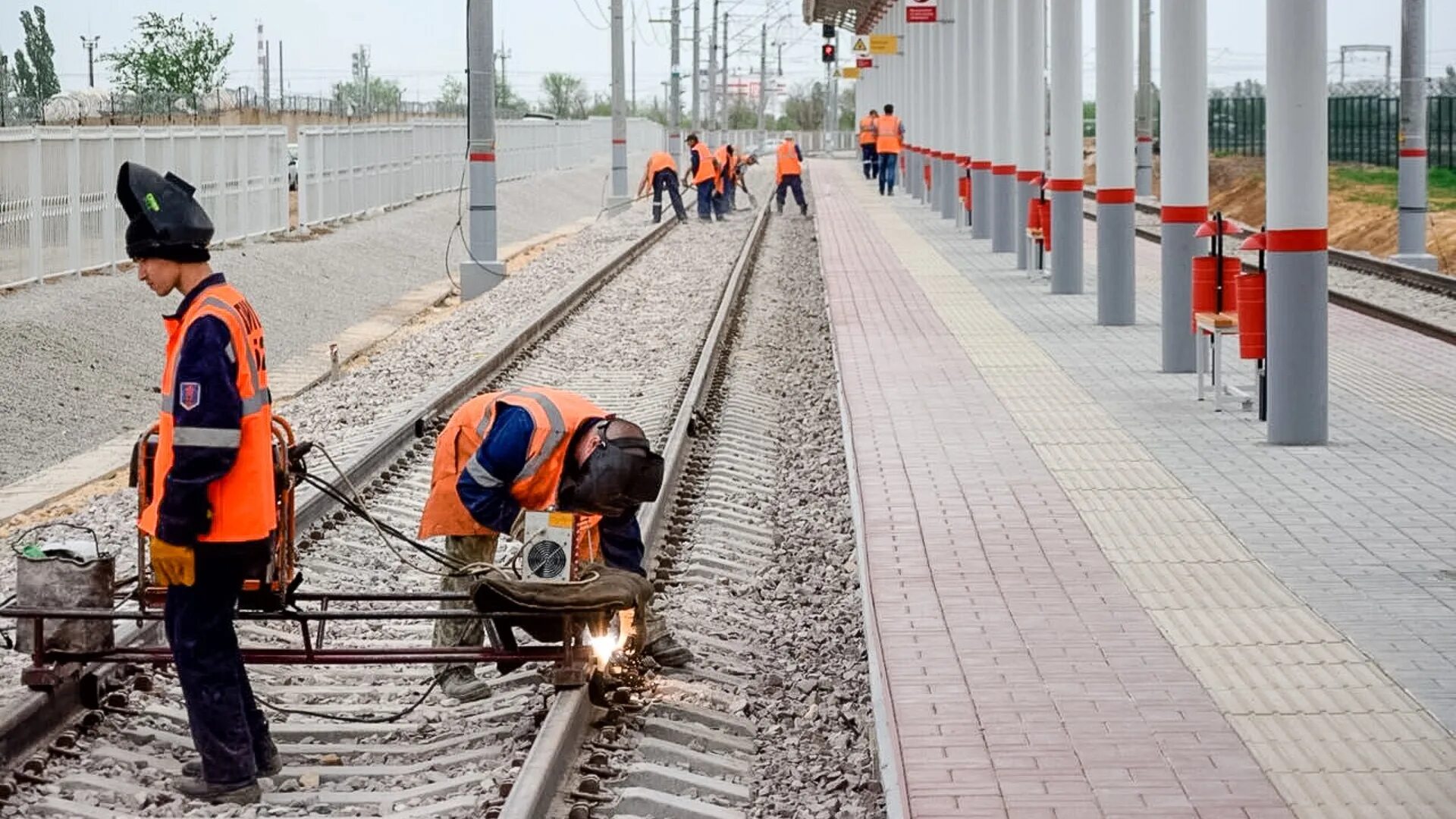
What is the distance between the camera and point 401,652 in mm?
7289

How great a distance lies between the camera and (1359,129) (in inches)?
2261

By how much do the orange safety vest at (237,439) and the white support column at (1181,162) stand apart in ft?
35.3

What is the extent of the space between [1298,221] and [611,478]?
664cm

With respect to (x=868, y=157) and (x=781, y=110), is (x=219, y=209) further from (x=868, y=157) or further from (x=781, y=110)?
(x=781, y=110)

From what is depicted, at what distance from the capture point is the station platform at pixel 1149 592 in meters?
6.34

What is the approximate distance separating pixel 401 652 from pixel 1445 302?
1819 cm

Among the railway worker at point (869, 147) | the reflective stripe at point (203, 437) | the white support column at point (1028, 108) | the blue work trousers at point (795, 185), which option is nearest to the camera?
the reflective stripe at point (203, 437)

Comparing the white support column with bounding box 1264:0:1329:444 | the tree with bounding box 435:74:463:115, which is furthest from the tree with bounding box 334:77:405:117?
the white support column with bounding box 1264:0:1329:444

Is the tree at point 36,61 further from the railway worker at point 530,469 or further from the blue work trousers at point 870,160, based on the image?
the railway worker at point 530,469

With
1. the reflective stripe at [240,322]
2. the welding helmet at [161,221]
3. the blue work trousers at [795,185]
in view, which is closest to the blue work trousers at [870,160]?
the blue work trousers at [795,185]

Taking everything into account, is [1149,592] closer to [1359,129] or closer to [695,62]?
[1359,129]

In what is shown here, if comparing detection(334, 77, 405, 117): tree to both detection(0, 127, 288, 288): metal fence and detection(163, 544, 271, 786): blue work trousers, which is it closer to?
detection(0, 127, 288, 288): metal fence

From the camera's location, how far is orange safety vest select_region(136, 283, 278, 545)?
6.21m

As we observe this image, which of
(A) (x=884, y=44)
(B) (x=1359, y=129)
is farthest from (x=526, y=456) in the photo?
(B) (x=1359, y=129)
